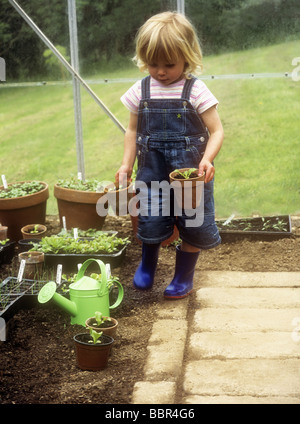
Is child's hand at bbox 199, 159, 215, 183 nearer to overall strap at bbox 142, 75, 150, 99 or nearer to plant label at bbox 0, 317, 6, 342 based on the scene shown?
overall strap at bbox 142, 75, 150, 99

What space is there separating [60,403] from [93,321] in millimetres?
536

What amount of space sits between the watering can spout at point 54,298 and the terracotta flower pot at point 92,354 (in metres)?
0.26

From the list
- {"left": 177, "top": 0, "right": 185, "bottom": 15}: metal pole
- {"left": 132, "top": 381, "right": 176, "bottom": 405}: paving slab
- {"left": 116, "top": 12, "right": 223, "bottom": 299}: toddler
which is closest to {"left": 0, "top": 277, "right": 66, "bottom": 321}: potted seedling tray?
{"left": 116, "top": 12, "right": 223, "bottom": 299}: toddler

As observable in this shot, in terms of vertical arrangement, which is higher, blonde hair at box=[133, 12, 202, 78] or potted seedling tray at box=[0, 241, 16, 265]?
blonde hair at box=[133, 12, 202, 78]

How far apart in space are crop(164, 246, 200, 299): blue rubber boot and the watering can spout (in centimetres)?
59

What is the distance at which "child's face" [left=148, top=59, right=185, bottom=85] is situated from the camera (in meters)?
2.98

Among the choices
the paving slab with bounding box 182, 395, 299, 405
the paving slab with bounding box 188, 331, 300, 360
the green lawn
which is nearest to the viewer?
the paving slab with bounding box 182, 395, 299, 405

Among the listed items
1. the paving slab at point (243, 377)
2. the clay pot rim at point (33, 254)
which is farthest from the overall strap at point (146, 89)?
the paving slab at point (243, 377)

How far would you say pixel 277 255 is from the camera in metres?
3.88

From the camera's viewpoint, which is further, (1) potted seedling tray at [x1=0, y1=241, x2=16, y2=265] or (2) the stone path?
(1) potted seedling tray at [x1=0, y1=241, x2=16, y2=265]

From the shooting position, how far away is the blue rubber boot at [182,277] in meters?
3.29

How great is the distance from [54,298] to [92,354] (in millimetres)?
408

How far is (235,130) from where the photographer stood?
490cm

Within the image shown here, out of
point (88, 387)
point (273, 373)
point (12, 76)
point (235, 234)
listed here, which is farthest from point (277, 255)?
point (12, 76)
